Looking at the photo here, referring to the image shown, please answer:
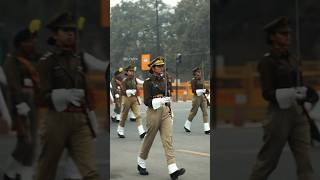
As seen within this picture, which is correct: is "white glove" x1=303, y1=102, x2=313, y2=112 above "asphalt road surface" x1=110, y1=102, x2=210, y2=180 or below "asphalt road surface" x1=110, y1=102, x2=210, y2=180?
above

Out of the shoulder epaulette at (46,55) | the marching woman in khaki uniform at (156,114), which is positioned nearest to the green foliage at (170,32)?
the marching woman in khaki uniform at (156,114)

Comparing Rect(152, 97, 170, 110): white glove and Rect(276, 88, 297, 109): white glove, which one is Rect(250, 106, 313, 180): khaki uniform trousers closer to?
Rect(276, 88, 297, 109): white glove

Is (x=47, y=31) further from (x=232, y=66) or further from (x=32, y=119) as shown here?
(x=232, y=66)

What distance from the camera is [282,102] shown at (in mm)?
4566

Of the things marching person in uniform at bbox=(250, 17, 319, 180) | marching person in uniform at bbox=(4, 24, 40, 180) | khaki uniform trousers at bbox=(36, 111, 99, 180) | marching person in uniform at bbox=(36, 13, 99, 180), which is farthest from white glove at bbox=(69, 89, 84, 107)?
marching person in uniform at bbox=(250, 17, 319, 180)

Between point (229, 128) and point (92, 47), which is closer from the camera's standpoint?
point (92, 47)

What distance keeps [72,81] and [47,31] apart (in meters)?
0.48

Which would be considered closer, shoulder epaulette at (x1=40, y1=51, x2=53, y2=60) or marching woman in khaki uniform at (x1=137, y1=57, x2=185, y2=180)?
shoulder epaulette at (x1=40, y1=51, x2=53, y2=60)

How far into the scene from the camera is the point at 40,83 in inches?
173

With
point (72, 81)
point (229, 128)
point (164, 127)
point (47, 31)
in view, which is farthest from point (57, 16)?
point (164, 127)

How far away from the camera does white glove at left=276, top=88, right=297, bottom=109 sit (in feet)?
14.9

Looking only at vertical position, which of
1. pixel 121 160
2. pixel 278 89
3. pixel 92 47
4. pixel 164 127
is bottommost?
pixel 121 160

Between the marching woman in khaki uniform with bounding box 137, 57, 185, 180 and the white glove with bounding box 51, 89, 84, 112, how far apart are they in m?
2.94

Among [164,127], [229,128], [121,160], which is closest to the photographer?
[229,128]
